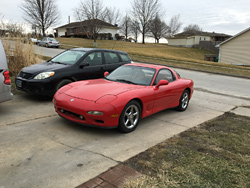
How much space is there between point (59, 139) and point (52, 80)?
276cm

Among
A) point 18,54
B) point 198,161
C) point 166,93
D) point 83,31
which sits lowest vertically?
point 198,161

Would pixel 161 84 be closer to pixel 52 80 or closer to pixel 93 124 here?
pixel 93 124

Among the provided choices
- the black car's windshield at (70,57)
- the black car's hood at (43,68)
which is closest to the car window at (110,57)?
the black car's windshield at (70,57)

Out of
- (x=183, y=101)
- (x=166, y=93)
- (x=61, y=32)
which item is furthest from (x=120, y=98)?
(x=61, y=32)

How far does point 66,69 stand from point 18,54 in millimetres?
3824

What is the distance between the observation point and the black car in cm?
655

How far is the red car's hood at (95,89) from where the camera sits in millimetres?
4744

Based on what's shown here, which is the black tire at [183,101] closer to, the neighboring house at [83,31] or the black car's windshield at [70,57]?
the black car's windshield at [70,57]

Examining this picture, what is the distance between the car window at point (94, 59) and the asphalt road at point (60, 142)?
1.78 m

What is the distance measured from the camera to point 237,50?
36.8 m

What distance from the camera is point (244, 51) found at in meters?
35.8

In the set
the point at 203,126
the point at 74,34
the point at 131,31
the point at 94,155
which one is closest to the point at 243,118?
the point at 203,126

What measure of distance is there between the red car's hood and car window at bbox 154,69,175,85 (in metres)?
0.75

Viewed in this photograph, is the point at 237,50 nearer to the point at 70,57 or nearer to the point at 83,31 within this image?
the point at 70,57
